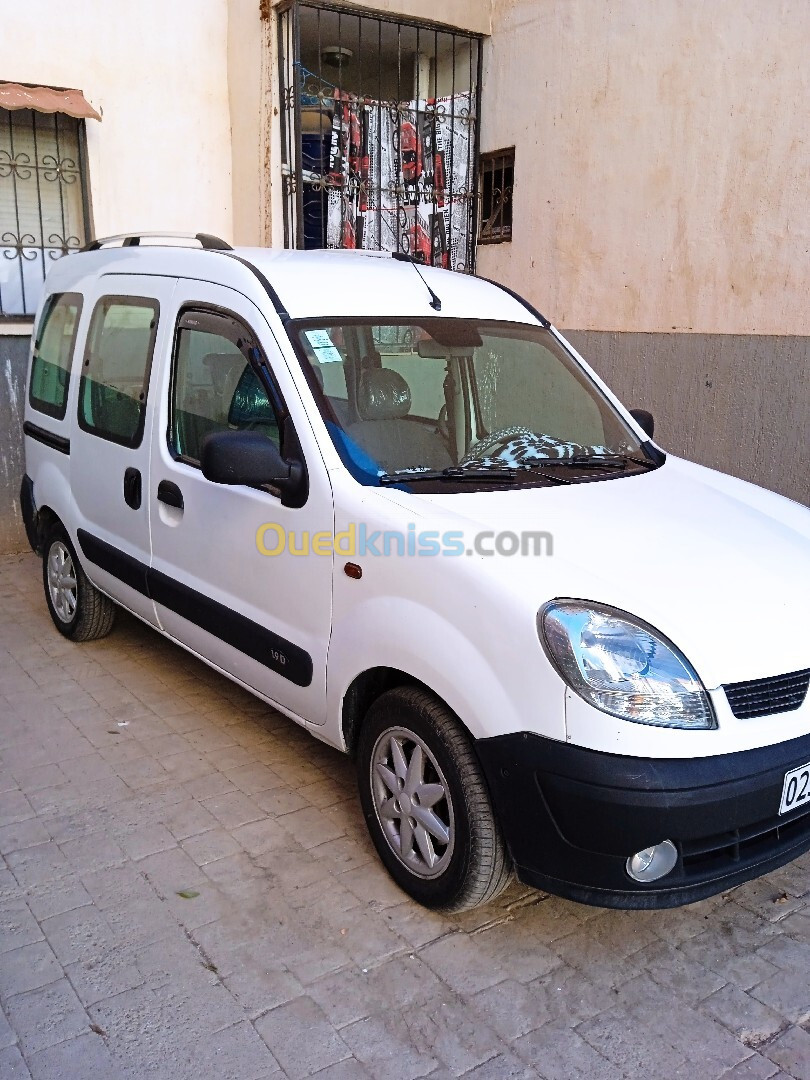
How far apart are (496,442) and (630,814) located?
4.71 feet

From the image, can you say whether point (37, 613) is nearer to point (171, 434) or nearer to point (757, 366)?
point (171, 434)

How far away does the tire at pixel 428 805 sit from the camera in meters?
2.49

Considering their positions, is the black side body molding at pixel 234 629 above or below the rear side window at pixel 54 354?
below

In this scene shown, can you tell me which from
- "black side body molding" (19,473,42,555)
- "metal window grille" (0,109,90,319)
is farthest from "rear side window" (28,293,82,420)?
"metal window grille" (0,109,90,319)

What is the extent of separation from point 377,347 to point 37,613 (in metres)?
3.32

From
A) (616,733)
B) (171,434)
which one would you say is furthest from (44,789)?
(616,733)

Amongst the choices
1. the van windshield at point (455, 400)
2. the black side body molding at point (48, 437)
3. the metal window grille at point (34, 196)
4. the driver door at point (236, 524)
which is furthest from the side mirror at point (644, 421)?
the metal window grille at point (34, 196)

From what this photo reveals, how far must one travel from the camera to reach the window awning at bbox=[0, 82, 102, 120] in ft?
20.0

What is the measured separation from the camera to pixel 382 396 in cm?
313

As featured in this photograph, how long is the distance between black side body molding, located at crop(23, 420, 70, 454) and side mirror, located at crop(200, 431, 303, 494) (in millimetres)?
2005

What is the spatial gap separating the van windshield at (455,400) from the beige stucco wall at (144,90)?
445 centimetres

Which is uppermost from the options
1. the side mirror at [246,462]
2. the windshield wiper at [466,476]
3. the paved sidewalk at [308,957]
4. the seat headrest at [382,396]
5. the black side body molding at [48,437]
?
the seat headrest at [382,396]

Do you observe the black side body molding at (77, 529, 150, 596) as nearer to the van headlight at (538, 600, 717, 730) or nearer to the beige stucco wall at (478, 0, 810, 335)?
the van headlight at (538, 600, 717, 730)
